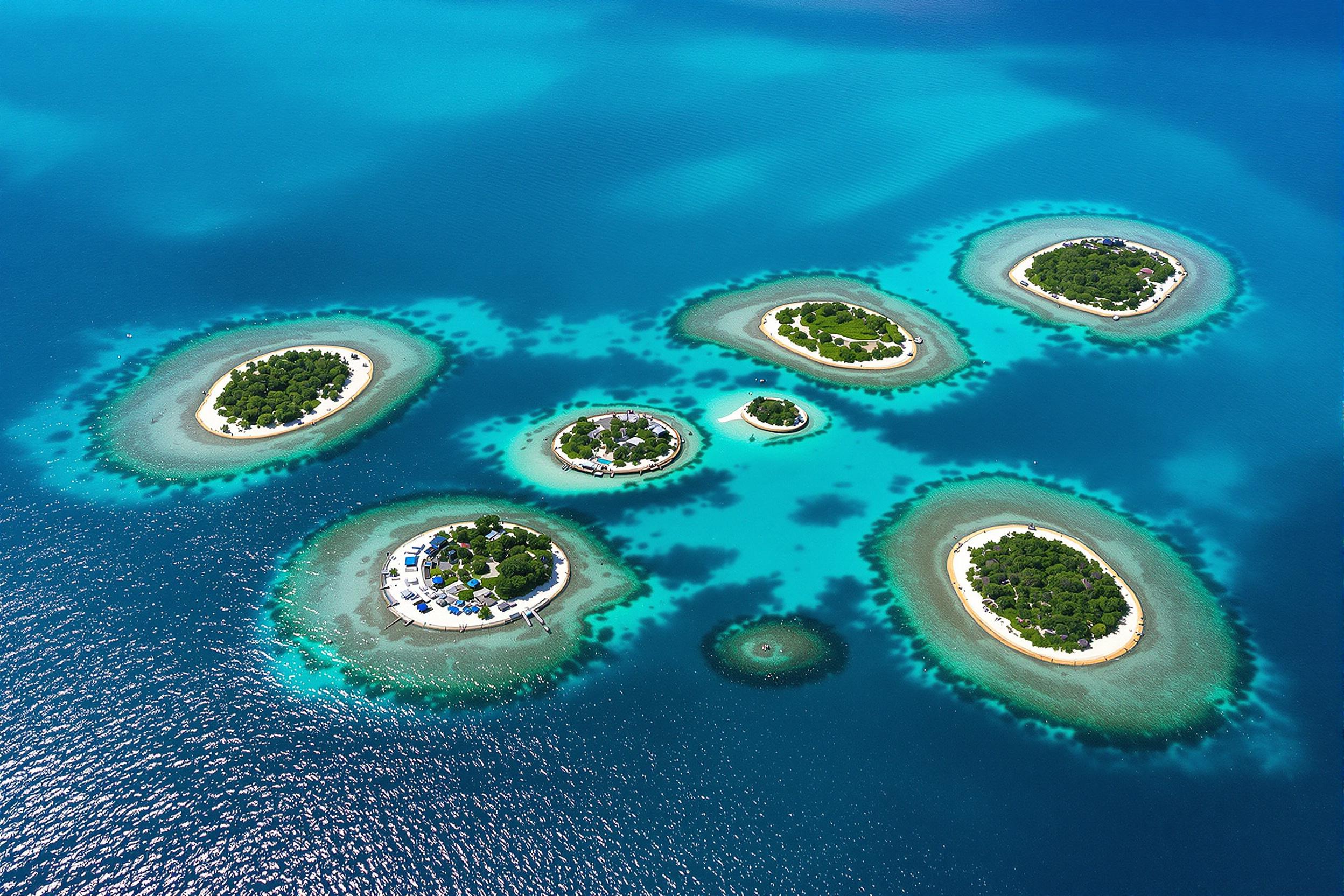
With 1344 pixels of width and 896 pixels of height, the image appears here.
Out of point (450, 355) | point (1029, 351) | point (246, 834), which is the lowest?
point (246, 834)

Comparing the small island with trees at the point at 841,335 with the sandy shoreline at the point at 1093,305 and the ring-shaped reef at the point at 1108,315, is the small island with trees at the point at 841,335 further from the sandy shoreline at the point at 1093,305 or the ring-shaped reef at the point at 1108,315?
the sandy shoreline at the point at 1093,305

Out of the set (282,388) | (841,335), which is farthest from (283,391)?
(841,335)

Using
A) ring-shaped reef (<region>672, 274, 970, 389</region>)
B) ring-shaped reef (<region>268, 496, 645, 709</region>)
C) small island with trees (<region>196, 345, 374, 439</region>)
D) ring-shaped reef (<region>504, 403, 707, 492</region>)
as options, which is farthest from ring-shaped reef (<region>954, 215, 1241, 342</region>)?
small island with trees (<region>196, 345, 374, 439</region>)

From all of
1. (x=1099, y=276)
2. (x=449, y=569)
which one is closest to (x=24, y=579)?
(x=449, y=569)

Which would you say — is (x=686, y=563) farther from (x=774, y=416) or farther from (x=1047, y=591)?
(x=1047, y=591)

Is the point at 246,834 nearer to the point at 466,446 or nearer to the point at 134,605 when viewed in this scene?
the point at 134,605

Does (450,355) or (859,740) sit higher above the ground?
(450,355)
